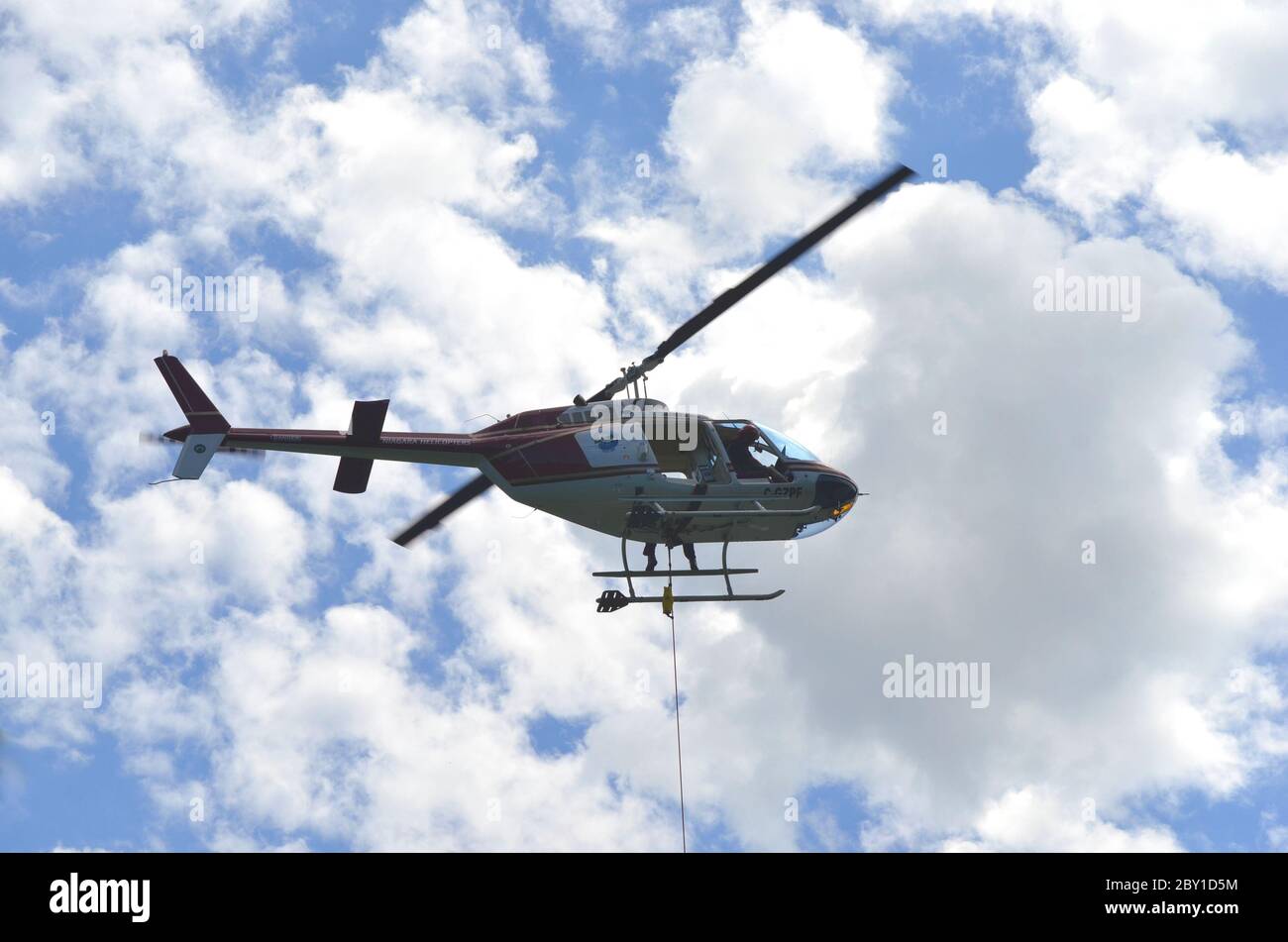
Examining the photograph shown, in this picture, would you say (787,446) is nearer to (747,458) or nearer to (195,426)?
(747,458)

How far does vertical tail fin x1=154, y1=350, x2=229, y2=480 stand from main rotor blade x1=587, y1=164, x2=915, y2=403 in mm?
8035

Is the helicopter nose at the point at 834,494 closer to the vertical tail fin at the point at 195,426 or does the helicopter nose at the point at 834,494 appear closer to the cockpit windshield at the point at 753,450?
the cockpit windshield at the point at 753,450

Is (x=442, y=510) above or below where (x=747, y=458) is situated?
below

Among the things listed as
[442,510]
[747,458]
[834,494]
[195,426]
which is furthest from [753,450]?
[195,426]

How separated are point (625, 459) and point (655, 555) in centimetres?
216

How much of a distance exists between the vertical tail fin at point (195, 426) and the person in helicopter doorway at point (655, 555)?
9.23 metres

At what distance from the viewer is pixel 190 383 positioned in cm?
3591

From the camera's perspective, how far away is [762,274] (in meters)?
35.0

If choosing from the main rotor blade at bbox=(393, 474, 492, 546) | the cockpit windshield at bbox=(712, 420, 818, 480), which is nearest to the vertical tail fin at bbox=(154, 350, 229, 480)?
the main rotor blade at bbox=(393, 474, 492, 546)

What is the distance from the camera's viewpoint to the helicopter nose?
36.8 meters

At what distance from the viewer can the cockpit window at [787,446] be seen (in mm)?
36938
